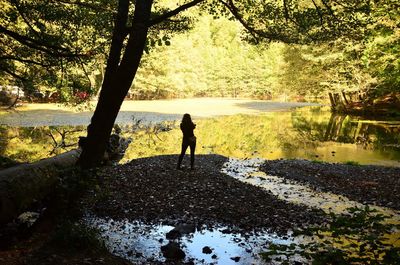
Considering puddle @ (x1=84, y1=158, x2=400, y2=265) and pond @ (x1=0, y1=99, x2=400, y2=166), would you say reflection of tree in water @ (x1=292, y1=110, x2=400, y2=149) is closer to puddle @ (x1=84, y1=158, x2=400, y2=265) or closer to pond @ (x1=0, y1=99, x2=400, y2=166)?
pond @ (x1=0, y1=99, x2=400, y2=166)

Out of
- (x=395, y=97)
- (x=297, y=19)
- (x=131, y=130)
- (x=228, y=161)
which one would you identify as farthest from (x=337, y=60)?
(x=297, y=19)

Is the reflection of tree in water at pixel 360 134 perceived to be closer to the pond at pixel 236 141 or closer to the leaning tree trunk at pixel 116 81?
the pond at pixel 236 141

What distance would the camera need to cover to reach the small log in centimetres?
800

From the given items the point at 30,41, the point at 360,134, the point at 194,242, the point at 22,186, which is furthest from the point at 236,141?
the point at 30,41

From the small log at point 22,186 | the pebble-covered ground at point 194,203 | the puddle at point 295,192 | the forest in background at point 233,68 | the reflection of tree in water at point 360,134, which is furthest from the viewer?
the reflection of tree in water at point 360,134

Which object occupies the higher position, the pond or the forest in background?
the forest in background

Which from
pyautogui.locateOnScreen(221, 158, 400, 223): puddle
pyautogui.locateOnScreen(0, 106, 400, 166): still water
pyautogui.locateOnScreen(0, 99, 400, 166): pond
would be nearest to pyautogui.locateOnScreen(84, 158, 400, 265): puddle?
pyautogui.locateOnScreen(221, 158, 400, 223): puddle

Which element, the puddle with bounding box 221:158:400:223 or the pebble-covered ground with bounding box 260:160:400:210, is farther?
the pebble-covered ground with bounding box 260:160:400:210

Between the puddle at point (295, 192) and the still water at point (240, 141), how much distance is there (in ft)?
18.2

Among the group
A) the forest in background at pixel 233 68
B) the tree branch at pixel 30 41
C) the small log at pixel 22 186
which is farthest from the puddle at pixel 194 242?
the tree branch at pixel 30 41

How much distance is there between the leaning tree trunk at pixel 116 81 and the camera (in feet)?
20.7

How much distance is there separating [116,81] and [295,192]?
32.7 feet

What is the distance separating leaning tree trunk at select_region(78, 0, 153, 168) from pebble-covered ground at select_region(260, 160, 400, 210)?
9.92 meters

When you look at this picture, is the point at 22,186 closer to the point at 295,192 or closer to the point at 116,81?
the point at 116,81
